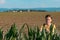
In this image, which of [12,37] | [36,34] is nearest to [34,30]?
[36,34]

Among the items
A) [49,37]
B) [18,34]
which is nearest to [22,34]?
[18,34]

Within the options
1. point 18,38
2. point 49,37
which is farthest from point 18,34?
point 49,37

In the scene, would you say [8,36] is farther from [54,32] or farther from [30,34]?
[54,32]

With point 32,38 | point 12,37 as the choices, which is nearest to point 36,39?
point 32,38

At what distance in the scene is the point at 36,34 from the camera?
2115 mm

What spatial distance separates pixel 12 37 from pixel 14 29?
0.20 feet

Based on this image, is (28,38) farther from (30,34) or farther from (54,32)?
(54,32)

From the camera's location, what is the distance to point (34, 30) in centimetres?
212

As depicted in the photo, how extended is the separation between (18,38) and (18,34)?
3 centimetres

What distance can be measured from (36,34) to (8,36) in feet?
0.71

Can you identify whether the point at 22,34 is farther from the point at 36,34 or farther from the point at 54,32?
the point at 54,32

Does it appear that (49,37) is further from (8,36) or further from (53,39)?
(8,36)

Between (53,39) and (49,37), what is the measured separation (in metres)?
0.06

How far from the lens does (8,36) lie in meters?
2.15
